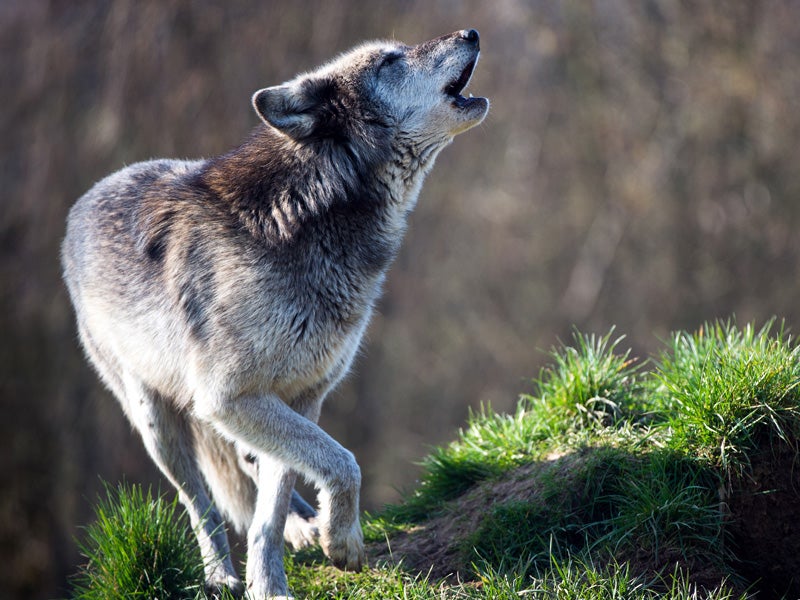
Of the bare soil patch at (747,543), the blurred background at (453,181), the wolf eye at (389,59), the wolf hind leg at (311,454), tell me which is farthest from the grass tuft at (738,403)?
the blurred background at (453,181)

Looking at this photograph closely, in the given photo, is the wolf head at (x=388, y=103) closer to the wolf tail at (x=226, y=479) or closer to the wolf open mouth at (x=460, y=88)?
the wolf open mouth at (x=460, y=88)

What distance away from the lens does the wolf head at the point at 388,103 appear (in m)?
4.96

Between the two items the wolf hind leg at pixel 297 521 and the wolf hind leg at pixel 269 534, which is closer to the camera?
the wolf hind leg at pixel 269 534

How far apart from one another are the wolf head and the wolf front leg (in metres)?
1.42

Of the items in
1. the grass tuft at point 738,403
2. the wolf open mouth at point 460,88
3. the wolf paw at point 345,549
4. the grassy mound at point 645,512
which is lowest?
the wolf paw at point 345,549

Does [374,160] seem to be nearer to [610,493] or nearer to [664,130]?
[610,493]

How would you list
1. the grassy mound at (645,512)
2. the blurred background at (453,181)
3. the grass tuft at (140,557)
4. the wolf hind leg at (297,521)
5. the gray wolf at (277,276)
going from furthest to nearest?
the blurred background at (453,181), the wolf hind leg at (297,521), the grass tuft at (140,557), the gray wolf at (277,276), the grassy mound at (645,512)

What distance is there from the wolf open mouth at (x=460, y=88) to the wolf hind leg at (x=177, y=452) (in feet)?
7.48

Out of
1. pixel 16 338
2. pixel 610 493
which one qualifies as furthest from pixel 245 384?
pixel 16 338

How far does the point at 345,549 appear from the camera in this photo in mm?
4547

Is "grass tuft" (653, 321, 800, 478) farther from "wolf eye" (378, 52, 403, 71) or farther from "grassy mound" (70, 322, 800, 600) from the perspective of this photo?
"wolf eye" (378, 52, 403, 71)

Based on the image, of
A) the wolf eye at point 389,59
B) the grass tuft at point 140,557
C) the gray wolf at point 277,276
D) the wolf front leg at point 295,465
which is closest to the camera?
the wolf front leg at point 295,465

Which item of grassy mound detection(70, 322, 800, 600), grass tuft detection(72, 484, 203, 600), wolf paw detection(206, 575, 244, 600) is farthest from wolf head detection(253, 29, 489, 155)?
wolf paw detection(206, 575, 244, 600)

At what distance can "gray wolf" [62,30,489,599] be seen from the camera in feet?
15.2
